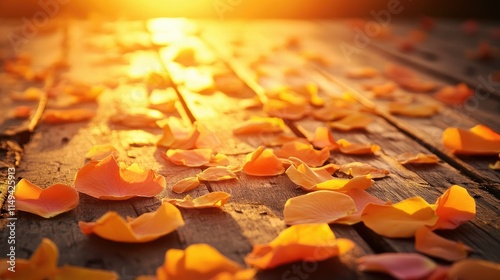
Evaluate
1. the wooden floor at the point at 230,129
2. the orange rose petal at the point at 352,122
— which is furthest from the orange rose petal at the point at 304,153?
the orange rose petal at the point at 352,122

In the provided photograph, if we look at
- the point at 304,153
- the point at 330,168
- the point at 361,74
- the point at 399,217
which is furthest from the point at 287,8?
the point at 399,217

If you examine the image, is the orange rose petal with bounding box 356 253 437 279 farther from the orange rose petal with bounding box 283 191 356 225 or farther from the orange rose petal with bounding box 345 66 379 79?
the orange rose petal with bounding box 345 66 379 79

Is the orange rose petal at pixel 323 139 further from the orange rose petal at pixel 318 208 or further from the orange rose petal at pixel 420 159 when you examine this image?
the orange rose petal at pixel 318 208

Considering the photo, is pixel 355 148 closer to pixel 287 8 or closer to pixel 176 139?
pixel 176 139

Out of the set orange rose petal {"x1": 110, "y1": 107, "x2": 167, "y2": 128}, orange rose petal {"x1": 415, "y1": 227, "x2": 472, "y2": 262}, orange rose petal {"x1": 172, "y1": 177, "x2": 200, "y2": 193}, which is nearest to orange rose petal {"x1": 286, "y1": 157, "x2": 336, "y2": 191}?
orange rose petal {"x1": 172, "y1": 177, "x2": 200, "y2": 193}

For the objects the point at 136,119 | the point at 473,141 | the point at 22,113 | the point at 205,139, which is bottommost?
the point at 22,113

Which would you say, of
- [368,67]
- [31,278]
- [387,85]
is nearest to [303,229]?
[31,278]
